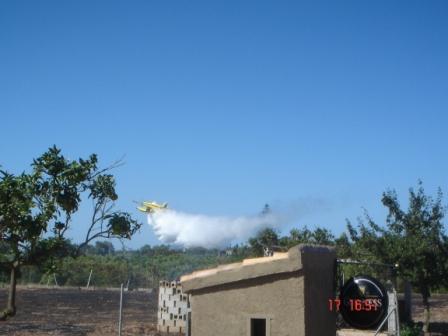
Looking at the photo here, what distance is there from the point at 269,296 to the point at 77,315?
2544cm

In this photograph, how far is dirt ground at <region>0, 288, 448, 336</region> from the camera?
24.2 meters

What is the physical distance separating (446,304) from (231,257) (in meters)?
24.6

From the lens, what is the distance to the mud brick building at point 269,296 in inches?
382

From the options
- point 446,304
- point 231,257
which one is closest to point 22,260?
point 446,304

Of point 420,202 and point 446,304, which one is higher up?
point 420,202

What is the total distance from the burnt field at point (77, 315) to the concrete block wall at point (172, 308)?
722mm

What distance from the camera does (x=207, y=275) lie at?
10.4 meters

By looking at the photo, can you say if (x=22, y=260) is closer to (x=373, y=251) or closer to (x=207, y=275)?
(x=207, y=275)

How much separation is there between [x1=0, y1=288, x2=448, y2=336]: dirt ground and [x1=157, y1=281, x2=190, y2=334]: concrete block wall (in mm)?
699
